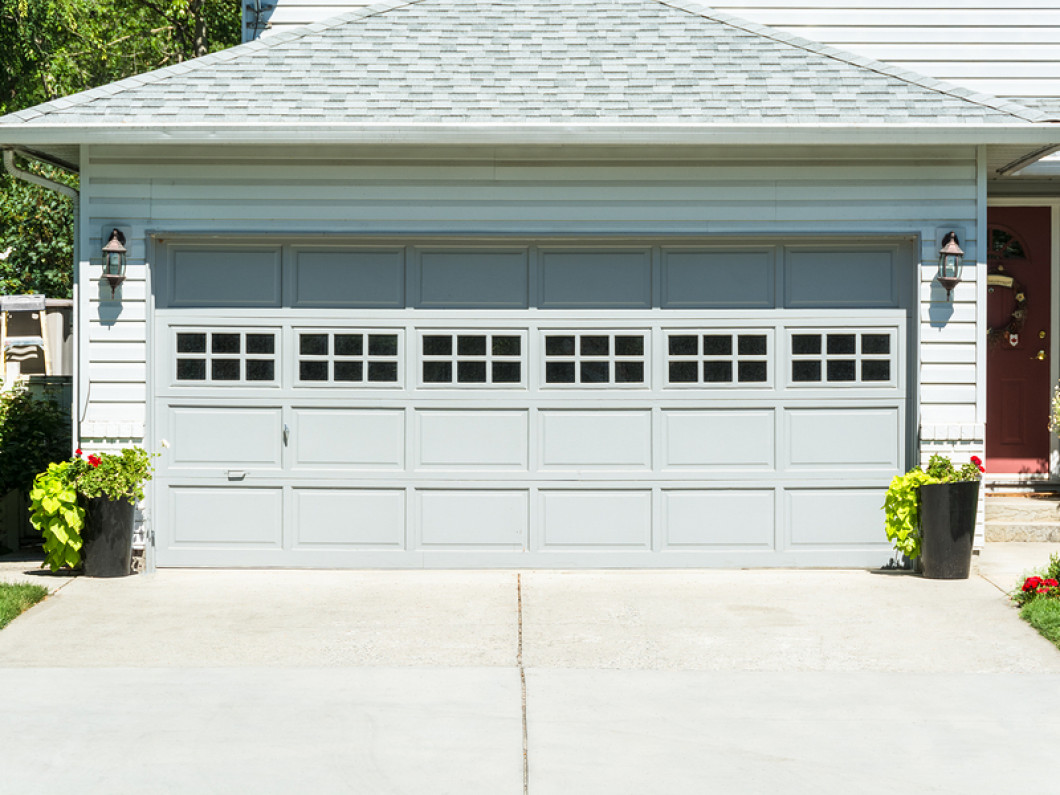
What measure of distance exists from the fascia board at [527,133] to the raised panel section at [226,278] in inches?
34.9

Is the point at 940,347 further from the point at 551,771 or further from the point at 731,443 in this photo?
the point at 551,771

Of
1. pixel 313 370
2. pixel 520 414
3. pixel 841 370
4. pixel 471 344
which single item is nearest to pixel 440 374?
pixel 471 344

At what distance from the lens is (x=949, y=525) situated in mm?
8312

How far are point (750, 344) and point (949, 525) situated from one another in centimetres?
182

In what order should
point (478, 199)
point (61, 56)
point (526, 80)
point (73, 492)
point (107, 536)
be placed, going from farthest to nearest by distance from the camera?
point (61, 56), point (526, 80), point (478, 199), point (107, 536), point (73, 492)

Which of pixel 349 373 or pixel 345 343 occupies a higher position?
pixel 345 343

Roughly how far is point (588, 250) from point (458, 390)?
4.44 ft

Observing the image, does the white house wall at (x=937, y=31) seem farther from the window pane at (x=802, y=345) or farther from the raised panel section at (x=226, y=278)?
the window pane at (x=802, y=345)

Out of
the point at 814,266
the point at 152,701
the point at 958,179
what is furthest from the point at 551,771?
the point at 958,179

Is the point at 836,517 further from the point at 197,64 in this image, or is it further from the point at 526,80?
the point at 197,64

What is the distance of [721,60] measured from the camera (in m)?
9.40

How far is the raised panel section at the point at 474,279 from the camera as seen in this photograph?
8.86 meters

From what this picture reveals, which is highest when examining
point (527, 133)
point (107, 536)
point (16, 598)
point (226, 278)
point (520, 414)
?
point (527, 133)

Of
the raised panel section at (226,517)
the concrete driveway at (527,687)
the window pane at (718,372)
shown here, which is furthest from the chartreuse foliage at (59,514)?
the window pane at (718,372)
